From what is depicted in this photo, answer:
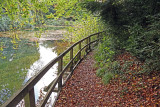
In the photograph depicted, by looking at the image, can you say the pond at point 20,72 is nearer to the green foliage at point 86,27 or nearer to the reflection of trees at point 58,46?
the reflection of trees at point 58,46

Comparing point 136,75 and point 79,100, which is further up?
point 136,75

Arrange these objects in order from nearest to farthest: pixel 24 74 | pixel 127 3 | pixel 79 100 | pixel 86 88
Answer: pixel 79 100 < pixel 86 88 < pixel 127 3 < pixel 24 74

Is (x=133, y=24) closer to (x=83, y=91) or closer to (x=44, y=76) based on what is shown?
(x=83, y=91)

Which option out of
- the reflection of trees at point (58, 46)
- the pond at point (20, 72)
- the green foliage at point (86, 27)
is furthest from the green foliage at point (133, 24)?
the reflection of trees at point (58, 46)

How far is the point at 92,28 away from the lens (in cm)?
1373

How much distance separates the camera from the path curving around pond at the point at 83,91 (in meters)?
4.34

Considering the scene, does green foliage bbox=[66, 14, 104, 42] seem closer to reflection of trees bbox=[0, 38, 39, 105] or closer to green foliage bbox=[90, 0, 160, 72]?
reflection of trees bbox=[0, 38, 39, 105]

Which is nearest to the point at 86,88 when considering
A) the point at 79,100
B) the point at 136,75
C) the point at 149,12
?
the point at 79,100

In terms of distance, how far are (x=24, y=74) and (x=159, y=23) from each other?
1039cm

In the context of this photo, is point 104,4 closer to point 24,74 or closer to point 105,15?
point 105,15

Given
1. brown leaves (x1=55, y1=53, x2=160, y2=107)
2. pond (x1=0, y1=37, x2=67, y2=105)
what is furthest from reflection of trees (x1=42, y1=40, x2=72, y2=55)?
brown leaves (x1=55, y1=53, x2=160, y2=107)

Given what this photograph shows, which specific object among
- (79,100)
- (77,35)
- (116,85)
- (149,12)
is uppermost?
(149,12)

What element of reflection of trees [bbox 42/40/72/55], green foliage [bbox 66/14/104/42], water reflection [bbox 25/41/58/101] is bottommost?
water reflection [bbox 25/41/58/101]

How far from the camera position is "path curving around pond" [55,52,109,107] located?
4.34 meters
